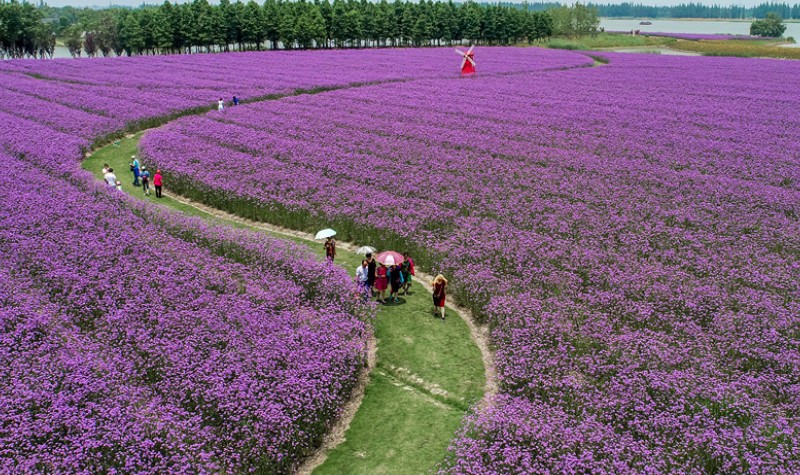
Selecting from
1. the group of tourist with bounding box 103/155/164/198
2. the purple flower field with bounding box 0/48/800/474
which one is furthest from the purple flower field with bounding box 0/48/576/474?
the group of tourist with bounding box 103/155/164/198

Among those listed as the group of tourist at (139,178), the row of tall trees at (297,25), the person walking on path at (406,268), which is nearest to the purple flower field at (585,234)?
the group of tourist at (139,178)

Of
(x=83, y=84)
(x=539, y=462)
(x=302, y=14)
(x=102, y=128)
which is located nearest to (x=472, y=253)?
(x=539, y=462)

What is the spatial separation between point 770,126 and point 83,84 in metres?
54.3

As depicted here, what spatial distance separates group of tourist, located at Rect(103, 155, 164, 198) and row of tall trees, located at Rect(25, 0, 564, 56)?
3167 inches

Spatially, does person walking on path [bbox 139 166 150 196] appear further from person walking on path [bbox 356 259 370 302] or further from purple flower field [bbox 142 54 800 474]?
person walking on path [bbox 356 259 370 302]

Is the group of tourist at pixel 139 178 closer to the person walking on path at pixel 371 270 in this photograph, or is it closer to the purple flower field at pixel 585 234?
the purple flower field at pixel 585 234

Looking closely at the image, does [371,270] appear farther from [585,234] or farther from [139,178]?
[139,178]

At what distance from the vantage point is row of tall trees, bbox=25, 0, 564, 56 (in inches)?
3792

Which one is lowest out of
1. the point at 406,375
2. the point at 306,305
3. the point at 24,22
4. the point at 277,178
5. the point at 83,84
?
the point at 406,375

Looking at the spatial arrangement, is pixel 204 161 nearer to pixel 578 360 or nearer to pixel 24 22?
pixel 578 360

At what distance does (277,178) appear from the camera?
74.5ft

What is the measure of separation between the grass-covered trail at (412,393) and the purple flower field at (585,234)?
0.81m

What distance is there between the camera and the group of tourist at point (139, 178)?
22.5 meters

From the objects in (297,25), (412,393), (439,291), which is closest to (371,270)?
(439,291)
